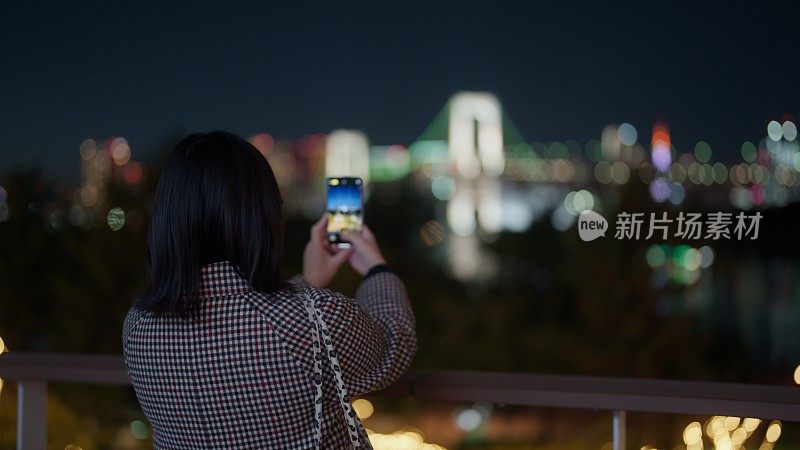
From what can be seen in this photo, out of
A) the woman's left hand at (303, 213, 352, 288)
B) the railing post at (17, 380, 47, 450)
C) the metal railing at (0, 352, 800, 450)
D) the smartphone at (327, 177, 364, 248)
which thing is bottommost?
the railing post at (17, 380, 47, 450)

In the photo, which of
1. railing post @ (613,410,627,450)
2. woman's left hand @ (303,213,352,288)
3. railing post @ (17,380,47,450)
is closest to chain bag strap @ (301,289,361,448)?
woman's left hand @ (303,213,352,288)

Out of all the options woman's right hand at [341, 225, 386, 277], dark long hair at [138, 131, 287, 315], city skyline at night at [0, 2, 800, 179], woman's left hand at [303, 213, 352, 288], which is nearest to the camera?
dark long hair at [138, 131, 287, 315]

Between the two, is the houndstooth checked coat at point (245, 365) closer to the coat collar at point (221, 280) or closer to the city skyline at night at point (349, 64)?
the coat collar at point (221, 280)

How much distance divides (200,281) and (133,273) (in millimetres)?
10733

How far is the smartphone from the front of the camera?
1755mm

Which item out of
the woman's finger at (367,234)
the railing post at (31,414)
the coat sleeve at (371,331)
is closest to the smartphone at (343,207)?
the woman's finger at (367,234)

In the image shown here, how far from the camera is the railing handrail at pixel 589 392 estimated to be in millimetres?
1496

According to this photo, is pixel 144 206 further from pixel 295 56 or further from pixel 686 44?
pixel 686 44

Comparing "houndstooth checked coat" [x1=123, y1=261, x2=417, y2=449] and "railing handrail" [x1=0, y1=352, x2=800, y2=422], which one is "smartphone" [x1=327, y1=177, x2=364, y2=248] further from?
"houndstooth checked coat" [x1=123, y1=261, x2=417, y2=449]

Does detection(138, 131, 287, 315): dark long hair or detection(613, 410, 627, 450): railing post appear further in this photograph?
detection(613, 410, 627, 450): railing post

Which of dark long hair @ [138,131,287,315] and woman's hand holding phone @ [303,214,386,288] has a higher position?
dark long hair @ [138,131,287,315]

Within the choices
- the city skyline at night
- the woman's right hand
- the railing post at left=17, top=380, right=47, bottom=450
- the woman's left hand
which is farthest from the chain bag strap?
the city skyline at night

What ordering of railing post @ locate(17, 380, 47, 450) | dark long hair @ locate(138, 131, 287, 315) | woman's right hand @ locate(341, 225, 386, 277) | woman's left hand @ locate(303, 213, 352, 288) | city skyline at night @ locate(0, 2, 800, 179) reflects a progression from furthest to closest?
city skyline at night @ locate(0, 2, 800, 179) < railing post @ locate(17, 380, 47, 450) < woman's left hand @ locate(303, 213, 352, 288) < woman's right hand @ locate(341, 225, 386, 277) < dark long hair @ locate(138, 131, 287, 315)

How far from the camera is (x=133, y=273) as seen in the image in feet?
37.1
